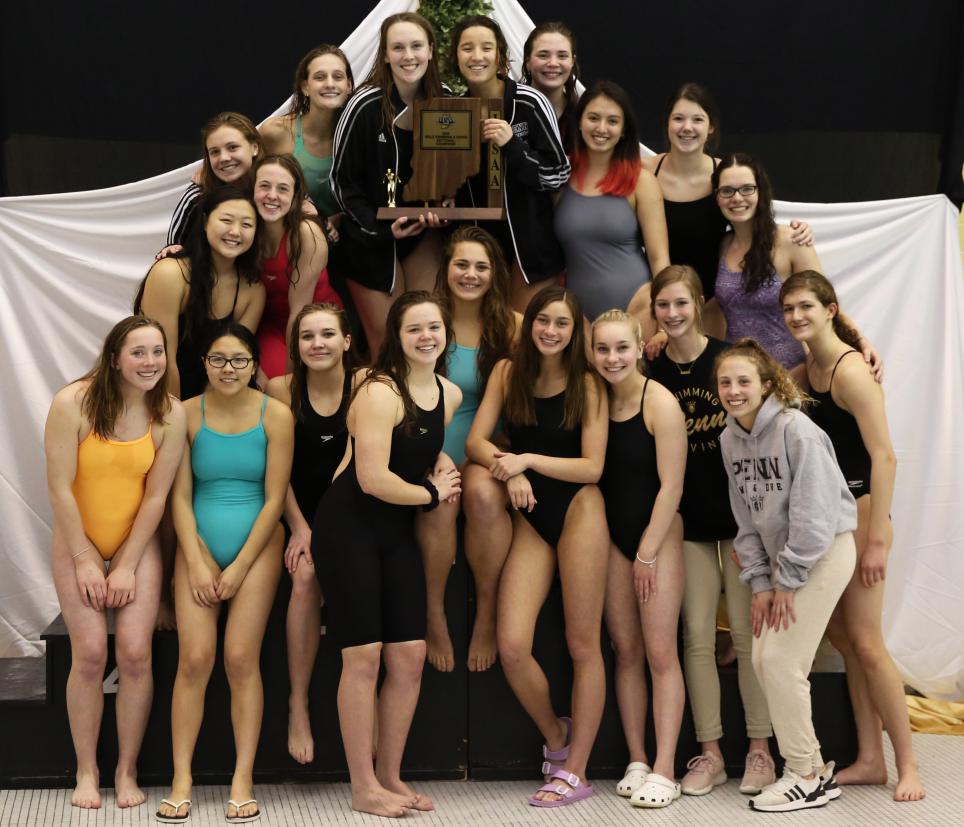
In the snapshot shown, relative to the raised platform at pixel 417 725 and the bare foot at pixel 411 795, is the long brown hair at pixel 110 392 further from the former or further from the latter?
the bare foot at pixel 411 795

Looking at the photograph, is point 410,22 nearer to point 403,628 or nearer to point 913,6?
point 403,628

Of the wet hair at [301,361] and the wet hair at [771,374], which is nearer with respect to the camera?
the wet hair at [771,374]

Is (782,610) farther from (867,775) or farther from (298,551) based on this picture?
(298,551)

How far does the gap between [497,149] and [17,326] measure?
6.40 feet

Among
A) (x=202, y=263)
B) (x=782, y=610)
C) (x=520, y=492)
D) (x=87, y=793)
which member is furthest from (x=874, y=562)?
(x=87, y=793)

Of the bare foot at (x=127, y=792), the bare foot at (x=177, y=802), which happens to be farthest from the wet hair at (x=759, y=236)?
the bare foot at (x=127, y=792)

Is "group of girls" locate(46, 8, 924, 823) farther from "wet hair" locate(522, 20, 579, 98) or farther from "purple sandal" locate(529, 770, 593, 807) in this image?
"wet hair" locate(522, 20, 579, 98)

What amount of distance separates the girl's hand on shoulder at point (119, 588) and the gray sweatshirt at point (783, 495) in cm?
172

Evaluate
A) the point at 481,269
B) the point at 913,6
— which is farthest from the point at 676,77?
the point at 481,269

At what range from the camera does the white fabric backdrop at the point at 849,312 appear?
4.79 metres

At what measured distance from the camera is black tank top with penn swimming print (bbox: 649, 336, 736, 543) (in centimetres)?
383

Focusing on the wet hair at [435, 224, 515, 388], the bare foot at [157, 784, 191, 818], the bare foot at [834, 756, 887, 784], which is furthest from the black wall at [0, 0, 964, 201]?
the bare foot at [157, 784, 191, 818]

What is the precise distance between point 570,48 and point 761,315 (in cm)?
110

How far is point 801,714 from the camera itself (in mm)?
3604
